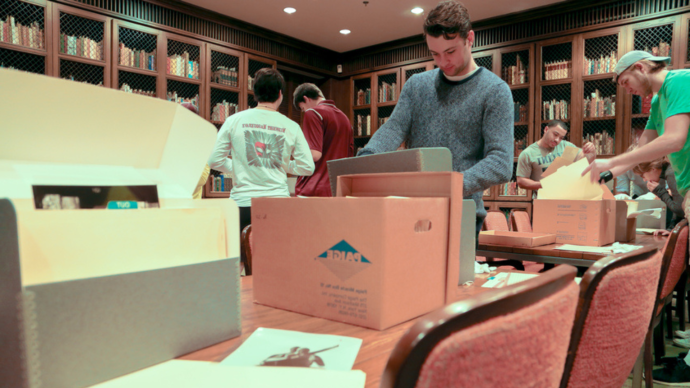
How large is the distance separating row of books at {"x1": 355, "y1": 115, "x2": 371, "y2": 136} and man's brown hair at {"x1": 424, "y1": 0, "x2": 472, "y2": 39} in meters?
4.86

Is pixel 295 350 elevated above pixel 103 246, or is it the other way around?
pixel 103 246

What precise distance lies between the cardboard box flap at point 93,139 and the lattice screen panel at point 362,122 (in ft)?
18.3

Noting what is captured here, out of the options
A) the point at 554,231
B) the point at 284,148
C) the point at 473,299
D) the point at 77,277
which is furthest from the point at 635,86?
the point at 77,277

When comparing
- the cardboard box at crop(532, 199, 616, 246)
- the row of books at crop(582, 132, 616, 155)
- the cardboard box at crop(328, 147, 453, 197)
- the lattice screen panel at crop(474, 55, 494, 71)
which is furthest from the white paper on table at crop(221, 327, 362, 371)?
the lattice screen panel at crop(474, 55, 494, 71)

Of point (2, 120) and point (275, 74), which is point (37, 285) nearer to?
point (2, 120)

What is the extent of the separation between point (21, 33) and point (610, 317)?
15.6ft

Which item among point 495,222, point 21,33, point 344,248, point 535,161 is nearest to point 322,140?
point 495,222

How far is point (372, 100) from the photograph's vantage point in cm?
610

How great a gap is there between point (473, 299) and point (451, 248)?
1.54 ft

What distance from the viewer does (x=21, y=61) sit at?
149 inches

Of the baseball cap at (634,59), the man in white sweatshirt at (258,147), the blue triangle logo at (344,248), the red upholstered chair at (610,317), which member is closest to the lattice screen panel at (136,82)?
the man in white sweatshirt at (258,147)

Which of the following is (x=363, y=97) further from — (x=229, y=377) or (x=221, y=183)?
(x=229, y=377)

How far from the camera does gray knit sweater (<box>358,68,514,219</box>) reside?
1283mm

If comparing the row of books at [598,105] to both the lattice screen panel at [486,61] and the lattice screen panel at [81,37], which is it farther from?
the lattice screen panel at [81,37]
